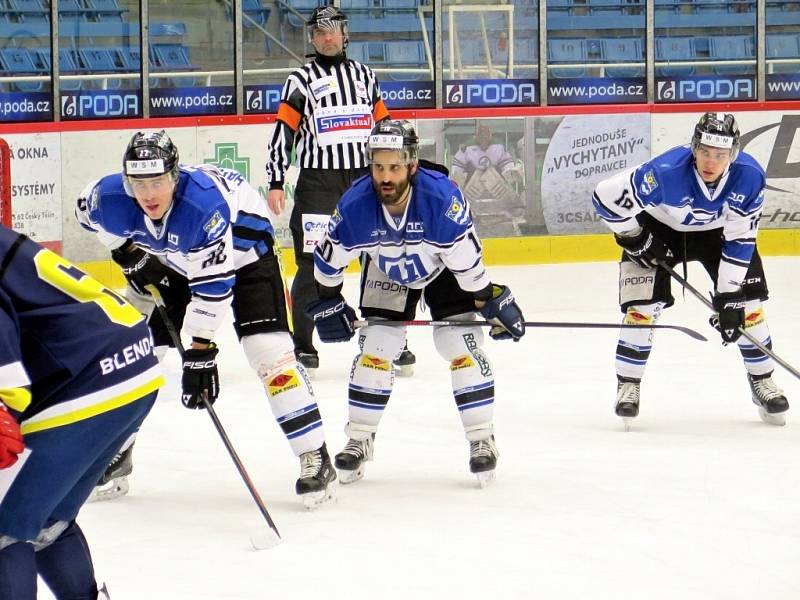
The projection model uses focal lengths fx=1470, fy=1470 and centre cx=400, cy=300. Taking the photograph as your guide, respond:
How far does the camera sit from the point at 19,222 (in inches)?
284

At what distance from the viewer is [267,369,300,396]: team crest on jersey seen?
3553mm

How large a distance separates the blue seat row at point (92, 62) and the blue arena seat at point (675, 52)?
2.90m

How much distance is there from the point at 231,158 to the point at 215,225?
4.70 m

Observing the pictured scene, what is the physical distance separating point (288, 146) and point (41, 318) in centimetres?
359

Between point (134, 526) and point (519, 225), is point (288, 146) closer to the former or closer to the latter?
point (134, 526)

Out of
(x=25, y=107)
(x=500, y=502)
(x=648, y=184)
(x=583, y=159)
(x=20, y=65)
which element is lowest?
(x=500, y=502)

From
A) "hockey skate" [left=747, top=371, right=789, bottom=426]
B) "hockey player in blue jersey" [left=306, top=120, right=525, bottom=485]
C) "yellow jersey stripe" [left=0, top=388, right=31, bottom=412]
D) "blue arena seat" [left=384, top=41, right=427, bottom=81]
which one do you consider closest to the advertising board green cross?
"blue arena seat" [left=384, top=41, right=427, bottom=81]

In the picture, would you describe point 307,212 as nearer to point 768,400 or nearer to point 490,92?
point 768,400

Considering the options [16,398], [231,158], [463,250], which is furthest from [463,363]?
[231,158]

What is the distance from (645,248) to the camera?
445 cm

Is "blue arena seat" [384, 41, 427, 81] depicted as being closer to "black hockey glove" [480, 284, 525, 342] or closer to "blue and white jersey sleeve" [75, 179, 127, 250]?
"black hockey glove" [480, 284, 525, 342]

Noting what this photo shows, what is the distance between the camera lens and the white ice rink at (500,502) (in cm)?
298

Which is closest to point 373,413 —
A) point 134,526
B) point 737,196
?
point 134,526

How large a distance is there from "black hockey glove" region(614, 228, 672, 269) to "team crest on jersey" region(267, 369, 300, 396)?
1.32 m
